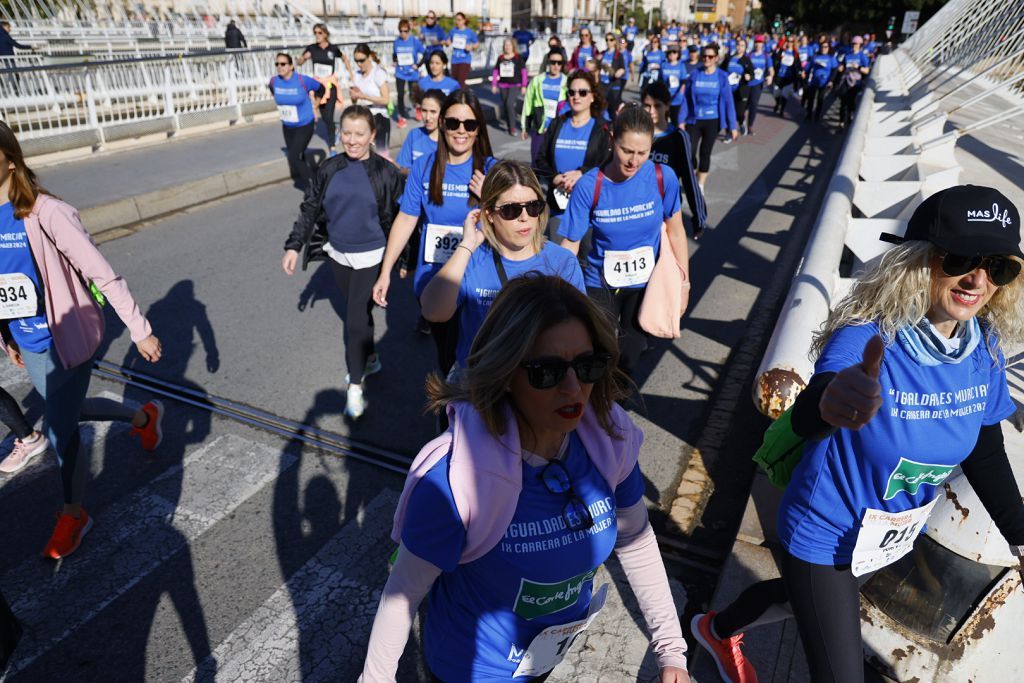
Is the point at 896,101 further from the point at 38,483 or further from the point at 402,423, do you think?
the point at 38,483

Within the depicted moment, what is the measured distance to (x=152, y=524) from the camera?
150 inches

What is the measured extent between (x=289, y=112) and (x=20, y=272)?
7641 millimetres

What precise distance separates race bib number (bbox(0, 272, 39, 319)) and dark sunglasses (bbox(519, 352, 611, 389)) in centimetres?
275

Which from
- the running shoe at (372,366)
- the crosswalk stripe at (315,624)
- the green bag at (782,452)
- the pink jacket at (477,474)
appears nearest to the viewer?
the pink jacket at (477,474)

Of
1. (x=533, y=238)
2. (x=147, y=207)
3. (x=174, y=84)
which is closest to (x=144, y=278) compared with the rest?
(x=147, y=207)

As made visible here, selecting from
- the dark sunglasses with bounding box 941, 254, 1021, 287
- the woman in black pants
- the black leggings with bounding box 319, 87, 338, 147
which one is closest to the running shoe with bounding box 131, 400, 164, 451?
the woman in black pants

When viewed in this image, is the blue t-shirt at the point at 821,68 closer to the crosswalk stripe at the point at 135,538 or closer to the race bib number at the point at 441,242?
the race bib number at the point at 441,242

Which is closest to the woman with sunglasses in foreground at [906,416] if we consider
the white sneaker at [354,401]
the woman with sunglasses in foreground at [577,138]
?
the white sneaker at [354,401]

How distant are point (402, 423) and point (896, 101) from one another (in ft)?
36.9

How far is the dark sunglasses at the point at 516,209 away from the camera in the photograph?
10.6ft

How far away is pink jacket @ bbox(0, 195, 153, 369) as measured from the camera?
3305 millimetres

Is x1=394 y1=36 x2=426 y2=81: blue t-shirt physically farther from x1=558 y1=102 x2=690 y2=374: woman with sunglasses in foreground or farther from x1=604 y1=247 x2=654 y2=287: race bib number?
x1=604 y1=247 x2=654 y2=287: race bib number

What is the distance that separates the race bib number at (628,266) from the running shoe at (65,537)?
3.11 metres

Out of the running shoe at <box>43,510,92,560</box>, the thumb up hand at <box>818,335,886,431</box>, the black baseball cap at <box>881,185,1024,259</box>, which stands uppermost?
the black baseball cap at <box>881,185,1024,259</box>
